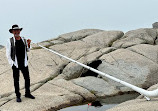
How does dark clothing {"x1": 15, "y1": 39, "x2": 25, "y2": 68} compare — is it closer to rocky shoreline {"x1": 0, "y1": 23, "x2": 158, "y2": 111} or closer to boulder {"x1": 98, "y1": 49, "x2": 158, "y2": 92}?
rocky shoreline {"x1": 0, "y1": 23, "x2": 158, "y2": 111}

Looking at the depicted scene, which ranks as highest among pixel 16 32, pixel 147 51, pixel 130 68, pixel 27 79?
pixel 16 32

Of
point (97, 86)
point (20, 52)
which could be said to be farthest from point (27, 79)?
point (97, 86)

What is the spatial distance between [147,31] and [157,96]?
61.2ft


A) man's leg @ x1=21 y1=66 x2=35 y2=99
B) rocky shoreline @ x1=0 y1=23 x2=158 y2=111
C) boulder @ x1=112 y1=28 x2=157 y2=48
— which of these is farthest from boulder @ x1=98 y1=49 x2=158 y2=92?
man's leg @ x1=21 y1=66 x2=35 y2=99

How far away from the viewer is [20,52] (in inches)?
415

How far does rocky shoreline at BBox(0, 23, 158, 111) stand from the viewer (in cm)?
1179

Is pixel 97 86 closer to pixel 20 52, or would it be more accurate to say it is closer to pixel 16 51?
pixel 20 52

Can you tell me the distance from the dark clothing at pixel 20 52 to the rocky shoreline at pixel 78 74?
2235mm

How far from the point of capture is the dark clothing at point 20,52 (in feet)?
34.1

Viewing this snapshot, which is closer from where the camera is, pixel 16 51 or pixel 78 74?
pixel 16 51

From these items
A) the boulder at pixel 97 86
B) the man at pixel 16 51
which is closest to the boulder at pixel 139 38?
the boulder at pixel 97 86

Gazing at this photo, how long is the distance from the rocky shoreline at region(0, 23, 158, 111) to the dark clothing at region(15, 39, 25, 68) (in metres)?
2.24

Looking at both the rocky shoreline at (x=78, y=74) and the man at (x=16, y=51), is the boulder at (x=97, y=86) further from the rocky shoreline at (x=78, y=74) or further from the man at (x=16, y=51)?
the man at (x=16, y=51)

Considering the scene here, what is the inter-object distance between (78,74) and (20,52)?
700 cm
